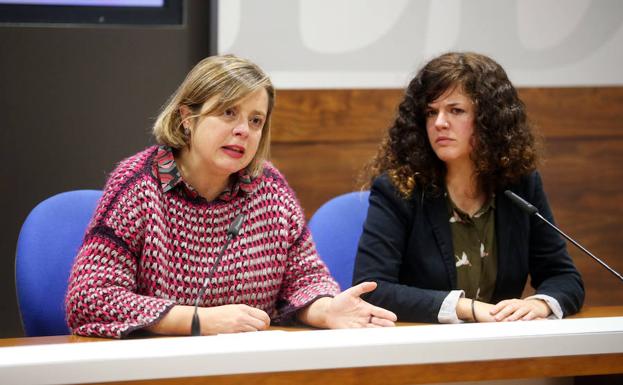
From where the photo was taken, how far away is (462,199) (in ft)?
8.30

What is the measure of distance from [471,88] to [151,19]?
4.27 ft

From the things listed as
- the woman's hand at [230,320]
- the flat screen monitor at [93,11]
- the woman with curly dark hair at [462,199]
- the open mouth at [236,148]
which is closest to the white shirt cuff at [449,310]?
the woman with curly dark hair at [462,199]

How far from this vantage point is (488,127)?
8.20ft

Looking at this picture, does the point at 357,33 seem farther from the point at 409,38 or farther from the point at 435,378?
the point at 435,378

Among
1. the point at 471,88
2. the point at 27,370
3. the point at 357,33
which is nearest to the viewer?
the point at 27,370

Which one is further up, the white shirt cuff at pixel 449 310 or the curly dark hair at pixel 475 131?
the curly dark hair at pixel 475 131

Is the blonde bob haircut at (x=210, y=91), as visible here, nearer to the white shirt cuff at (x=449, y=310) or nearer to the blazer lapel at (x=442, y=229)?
the blazer lapel at (x=442, y=229)

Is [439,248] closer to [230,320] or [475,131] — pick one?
[475,131]

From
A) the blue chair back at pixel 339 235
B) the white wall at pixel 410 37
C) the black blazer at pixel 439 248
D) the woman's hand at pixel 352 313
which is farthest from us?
the white wall at pixel 410 37

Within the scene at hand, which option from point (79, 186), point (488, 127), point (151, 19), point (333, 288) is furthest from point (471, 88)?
point (79, 186)

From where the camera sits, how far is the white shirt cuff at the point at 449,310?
2.18m

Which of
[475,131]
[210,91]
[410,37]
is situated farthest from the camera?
[410,37]

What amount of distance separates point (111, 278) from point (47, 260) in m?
0.41

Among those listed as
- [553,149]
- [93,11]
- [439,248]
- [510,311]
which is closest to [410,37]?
[553,149]
